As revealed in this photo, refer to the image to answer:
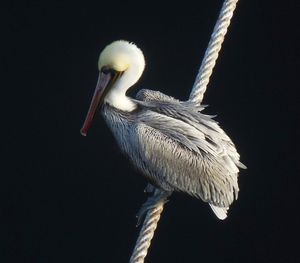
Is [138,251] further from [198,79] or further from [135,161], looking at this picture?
[198,79]

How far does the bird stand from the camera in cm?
416

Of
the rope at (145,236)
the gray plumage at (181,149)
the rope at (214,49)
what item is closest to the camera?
the rope at (145,236)

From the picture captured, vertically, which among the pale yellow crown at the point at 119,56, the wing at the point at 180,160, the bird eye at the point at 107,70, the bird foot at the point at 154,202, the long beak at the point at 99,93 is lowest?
the bird foot at the point at 154,202

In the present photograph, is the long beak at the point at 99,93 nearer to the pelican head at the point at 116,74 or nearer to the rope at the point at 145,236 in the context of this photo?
the pelican head at the point at 116,74

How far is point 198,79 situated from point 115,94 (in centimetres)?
39

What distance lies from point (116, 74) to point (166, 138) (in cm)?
40

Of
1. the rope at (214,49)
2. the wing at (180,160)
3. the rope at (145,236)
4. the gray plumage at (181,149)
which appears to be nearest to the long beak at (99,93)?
the gray plumage at (181,149)

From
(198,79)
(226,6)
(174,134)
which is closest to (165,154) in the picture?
(174,134)

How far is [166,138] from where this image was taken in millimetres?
4191

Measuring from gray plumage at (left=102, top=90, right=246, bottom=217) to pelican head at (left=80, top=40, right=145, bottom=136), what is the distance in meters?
0.07

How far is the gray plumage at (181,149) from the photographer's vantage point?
415 centimetres

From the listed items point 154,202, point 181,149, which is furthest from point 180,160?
point 154,202

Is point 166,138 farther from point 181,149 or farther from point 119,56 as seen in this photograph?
point 119,56

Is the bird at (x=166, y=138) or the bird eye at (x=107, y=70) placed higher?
the bird eye at (x=107, y=70)
